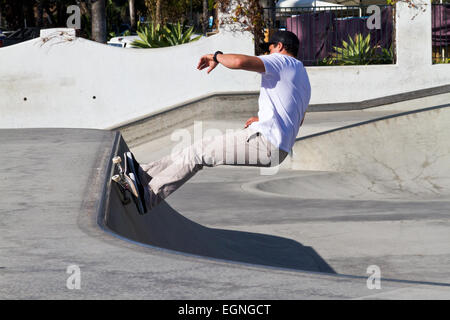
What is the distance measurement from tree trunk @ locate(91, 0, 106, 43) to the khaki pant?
12.7m

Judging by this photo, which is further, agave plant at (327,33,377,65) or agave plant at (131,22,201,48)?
agave plant at (131,22,201,48)

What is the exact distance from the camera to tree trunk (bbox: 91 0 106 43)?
17141 millimetres

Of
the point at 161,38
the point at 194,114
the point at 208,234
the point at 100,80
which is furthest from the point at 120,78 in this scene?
the point at 208,234

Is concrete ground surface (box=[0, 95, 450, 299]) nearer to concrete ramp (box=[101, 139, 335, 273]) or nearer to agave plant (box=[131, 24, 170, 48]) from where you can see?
concrete ramp (box=[101, 139, 335, 273])

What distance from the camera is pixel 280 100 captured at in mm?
4992

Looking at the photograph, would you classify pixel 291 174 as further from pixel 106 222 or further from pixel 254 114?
pixel 106 222

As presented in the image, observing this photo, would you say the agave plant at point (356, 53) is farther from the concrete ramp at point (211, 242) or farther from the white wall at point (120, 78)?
the concrete ramp at point (211, 242)

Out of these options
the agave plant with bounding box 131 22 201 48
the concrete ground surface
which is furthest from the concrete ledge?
the concrete ground surface

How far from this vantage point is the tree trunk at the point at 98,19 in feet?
56.2

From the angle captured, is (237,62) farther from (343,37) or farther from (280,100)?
(343,37)

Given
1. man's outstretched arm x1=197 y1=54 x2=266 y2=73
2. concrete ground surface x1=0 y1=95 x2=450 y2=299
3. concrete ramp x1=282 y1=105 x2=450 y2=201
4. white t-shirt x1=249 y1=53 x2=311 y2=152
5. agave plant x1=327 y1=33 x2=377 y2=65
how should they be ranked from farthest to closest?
agave plant x1=327 y1=33 x2=377 y2=65 → concrete ramp x1=282 y1=105 x2=450 y2=201 → white t-shirt x1=249 y1=53 x2=311 y2=152 → man's outstretched arm x1=197 y1=54 x2=266 y2=73 → concrete ground surface x1=0 y1=95 x2=450 y2=299

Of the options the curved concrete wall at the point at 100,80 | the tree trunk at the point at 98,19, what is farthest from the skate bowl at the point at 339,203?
the tree trunk at the point at 98,19

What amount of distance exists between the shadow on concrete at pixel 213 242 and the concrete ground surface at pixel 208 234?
0.05 ft
